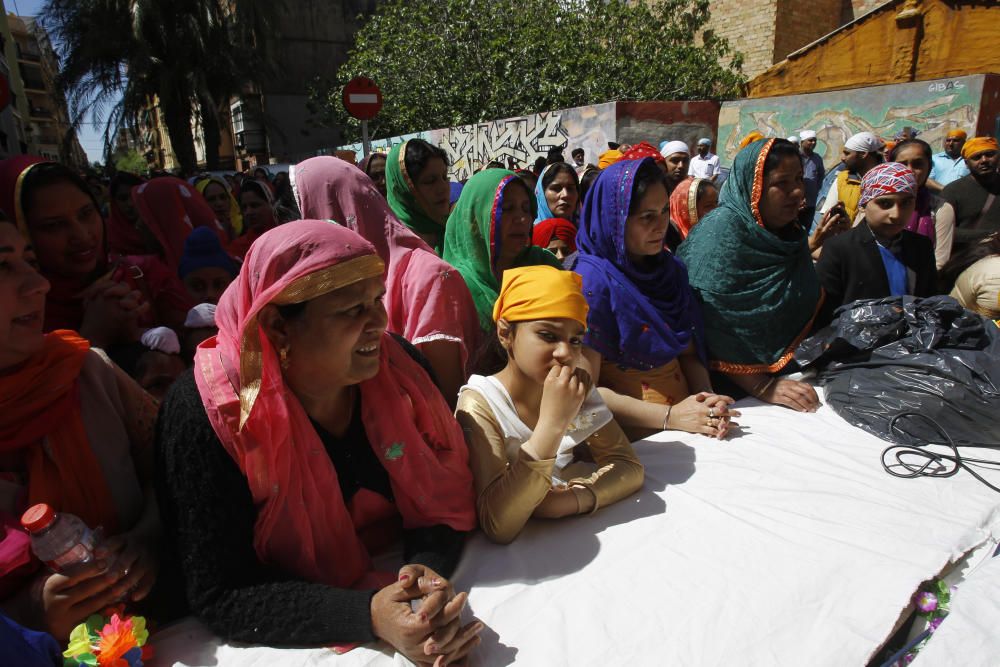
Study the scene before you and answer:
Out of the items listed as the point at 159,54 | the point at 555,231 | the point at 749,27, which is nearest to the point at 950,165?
the point at 555,231

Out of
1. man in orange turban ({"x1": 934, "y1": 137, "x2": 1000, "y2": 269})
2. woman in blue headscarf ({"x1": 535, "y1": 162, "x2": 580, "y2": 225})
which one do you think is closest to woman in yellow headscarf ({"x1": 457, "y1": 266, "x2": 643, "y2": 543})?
woman in blue headscarf ({"x1": 535, "y1": 162, "x2": 580, "y2": 225})

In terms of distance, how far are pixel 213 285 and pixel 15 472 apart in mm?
1807

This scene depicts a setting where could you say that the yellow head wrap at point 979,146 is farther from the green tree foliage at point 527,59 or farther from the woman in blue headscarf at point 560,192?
the green tree foliage at point 527,59

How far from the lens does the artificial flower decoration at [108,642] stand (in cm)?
112

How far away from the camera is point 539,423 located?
5.34 ft

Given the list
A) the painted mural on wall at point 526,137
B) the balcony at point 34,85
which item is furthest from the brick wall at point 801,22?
the balcony at point 34,85

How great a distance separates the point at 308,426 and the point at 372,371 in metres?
0.20

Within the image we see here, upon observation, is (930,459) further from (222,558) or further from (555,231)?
(555,231)

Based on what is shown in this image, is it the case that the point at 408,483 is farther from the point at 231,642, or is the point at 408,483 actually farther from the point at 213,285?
the point at 213,285

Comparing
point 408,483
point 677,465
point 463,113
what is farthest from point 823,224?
point 463,113

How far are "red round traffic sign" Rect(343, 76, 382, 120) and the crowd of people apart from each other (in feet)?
14.2

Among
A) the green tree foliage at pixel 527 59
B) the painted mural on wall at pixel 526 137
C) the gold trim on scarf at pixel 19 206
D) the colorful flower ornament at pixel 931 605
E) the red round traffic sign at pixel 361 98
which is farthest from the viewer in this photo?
the green tree foliage at pixel 527 59

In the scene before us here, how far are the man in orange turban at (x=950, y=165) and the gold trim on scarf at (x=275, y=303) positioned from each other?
24.7 feet

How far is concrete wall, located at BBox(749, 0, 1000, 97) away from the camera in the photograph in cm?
1200
